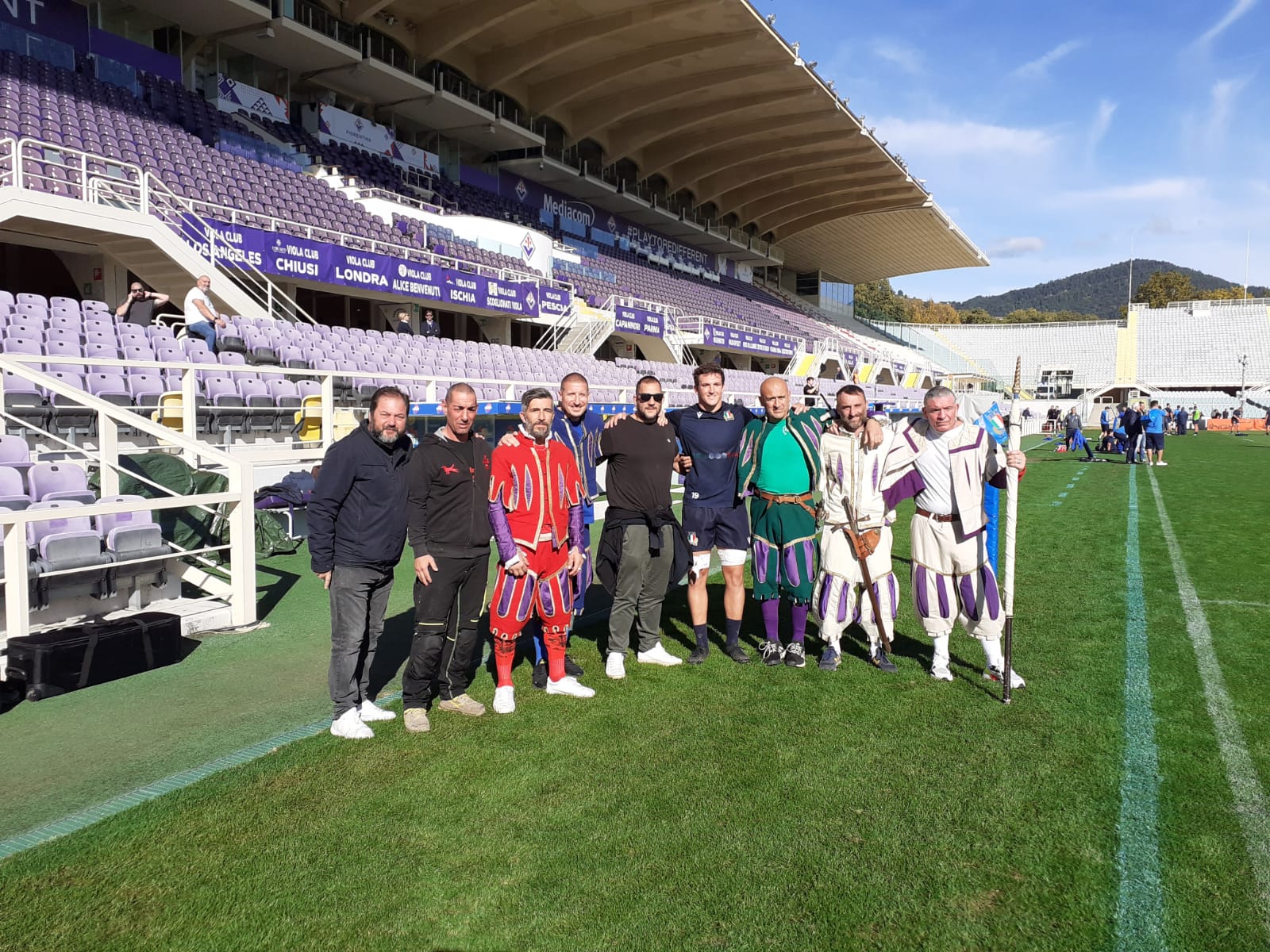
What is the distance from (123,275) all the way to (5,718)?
13091 mm

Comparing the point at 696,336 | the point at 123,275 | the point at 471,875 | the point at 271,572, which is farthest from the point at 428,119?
the point at 471,875

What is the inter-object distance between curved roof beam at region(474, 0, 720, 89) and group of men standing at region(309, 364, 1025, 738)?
23.9 m

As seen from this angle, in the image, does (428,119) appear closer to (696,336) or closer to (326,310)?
(326,310)

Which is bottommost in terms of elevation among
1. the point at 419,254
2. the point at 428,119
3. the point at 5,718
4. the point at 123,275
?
the point at 5,718

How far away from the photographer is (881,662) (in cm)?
509

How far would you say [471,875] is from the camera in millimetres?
2832

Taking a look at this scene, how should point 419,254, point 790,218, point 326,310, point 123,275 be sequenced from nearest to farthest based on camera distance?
point 123,275
point 419,254
point 326,310
point 790,218

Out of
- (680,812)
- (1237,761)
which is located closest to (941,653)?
(1237,761)

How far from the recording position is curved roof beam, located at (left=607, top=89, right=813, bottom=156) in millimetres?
32062

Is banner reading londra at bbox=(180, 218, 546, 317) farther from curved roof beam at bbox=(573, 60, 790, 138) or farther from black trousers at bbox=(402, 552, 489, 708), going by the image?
curved roof beam at bbox=(573, 60, 790, 138)

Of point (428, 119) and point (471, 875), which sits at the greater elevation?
point (428, 119)

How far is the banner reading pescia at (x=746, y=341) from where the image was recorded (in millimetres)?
30422

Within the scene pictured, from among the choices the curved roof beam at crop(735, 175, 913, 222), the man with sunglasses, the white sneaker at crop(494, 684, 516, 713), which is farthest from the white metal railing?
the curved roof beam at crop(735, 175, 913, 222)

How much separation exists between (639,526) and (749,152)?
125ft
